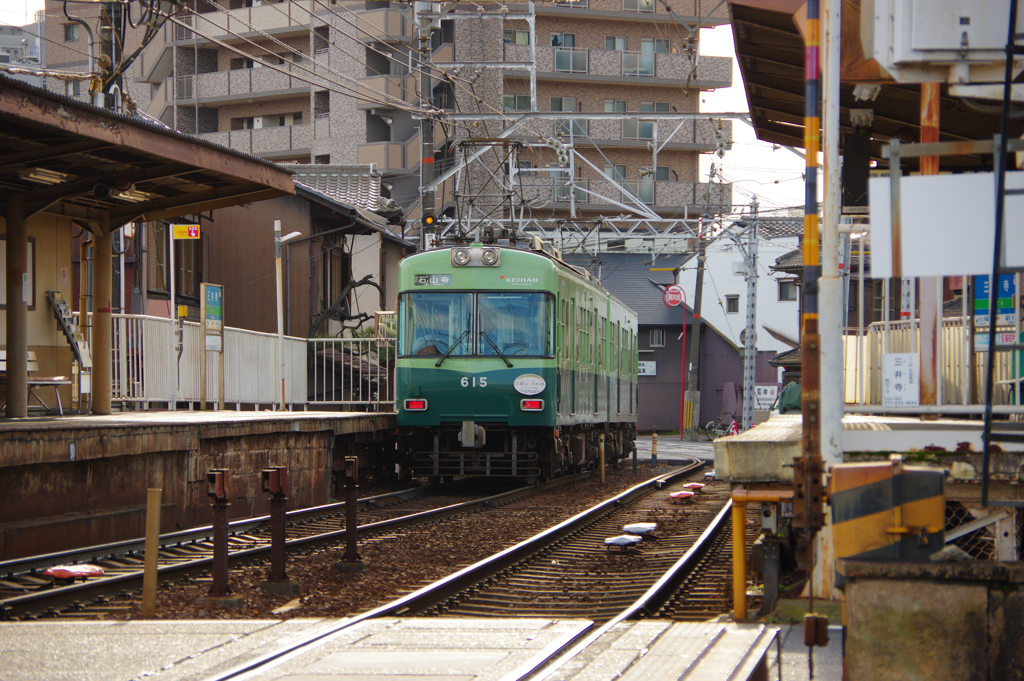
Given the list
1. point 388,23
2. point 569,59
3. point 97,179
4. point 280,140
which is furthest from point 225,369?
point 569,59

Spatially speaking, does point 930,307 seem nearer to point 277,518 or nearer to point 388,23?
point 277,518

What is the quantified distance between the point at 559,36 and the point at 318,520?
133 ft

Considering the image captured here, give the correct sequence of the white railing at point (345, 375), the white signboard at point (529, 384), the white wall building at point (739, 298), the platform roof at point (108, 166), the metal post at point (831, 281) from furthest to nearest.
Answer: the white wall building at point (739, 298)
the white railing at point (345, 375)
the white signboard at point (529, 384)
the platform roof at point (108, 166)
the metal post at point (831, 281)

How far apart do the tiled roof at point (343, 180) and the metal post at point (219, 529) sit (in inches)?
827

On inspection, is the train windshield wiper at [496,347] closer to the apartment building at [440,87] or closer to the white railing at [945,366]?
the white railing at [945,366]

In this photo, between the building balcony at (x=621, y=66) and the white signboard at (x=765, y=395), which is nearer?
the white signboard at (x=765, y=395)

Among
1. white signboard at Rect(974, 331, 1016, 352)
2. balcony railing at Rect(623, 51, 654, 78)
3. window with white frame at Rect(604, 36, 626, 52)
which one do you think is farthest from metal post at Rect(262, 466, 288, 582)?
window with white frame at Rect(604, 36, 626, 52)

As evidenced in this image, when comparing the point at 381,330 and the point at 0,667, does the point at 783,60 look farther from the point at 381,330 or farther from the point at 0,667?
the point at 381,330

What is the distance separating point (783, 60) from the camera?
8.69 meters

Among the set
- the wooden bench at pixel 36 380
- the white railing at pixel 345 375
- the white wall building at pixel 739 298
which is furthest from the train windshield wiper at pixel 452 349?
the white wall building at pixel 739 298

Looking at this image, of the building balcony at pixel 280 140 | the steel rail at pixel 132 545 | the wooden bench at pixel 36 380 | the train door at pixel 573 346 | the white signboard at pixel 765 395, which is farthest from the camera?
the building balcony at pixel 280 140

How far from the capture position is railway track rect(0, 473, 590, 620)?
21.6 ft

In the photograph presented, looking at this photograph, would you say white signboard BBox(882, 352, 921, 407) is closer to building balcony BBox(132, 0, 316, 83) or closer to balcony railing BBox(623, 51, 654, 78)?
building balcony BBox(132, 0, 316, 83)

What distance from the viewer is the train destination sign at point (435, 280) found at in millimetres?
14180
